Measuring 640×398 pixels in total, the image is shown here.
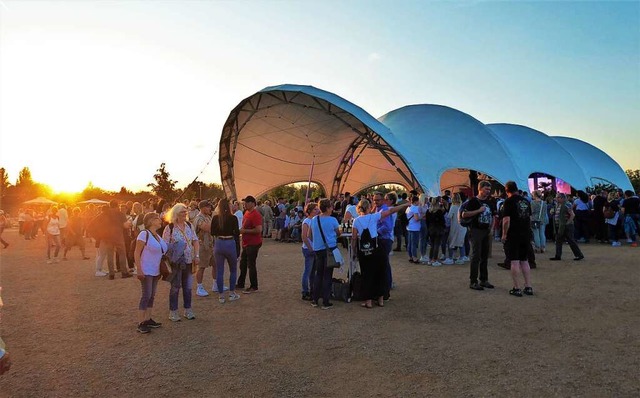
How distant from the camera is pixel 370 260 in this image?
20.8ft

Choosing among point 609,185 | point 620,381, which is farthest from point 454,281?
point 609,185

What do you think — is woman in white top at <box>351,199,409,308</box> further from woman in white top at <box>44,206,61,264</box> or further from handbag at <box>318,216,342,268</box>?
woman in white top at <box>44,206,61,264</box>

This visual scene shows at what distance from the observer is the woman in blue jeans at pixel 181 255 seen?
565 centimetres

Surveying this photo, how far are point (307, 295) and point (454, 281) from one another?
2.99m

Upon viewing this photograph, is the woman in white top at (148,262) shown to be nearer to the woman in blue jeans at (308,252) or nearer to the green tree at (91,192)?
the woman in blue jeans at (308,252)

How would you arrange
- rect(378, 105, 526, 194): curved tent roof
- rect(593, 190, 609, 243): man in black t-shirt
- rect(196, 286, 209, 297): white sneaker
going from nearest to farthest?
rect(196, 286, 209, 297): white sneaker → rect(593, 190, 609, 243): man in black t-shirt → rect(378, 105, 526, 194): curved tent roof

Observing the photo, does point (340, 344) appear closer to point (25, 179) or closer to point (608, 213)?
point (608, 213)

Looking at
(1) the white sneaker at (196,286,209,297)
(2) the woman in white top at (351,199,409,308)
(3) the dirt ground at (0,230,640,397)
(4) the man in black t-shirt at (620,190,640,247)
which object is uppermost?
(4) the man in black t-shirt at (620,190,640,247)

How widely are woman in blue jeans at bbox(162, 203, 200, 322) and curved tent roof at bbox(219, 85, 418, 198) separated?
14419 mm

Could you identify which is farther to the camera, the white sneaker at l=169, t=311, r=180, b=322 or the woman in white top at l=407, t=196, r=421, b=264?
the woman in white top at l=407, t=196, r=421, b=264

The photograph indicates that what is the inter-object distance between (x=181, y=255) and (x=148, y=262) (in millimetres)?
455

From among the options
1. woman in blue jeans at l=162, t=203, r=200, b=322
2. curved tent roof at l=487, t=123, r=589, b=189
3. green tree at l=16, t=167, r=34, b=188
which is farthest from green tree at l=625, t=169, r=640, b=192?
green tree at l=16, t=167, r=34, b=188

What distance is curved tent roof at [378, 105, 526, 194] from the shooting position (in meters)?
22.0

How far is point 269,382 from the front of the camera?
3719 millimetres
